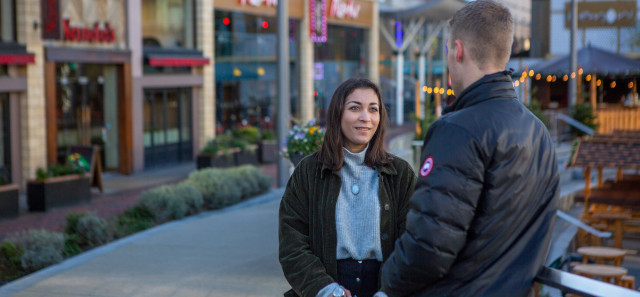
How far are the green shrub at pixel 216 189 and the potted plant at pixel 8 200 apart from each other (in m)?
2.76

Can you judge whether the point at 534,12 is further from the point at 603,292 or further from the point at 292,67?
the point at 603,292

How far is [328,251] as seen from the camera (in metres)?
3.36

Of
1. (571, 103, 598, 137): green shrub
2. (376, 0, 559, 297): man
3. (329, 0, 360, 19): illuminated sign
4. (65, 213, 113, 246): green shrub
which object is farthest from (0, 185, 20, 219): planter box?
(329, 0, 360, 19): illuminated sign

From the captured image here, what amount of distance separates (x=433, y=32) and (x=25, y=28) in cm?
3057

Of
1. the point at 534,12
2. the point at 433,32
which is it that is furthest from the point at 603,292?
the point at 433,32

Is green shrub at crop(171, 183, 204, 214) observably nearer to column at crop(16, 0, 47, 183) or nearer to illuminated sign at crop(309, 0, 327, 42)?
column at crop(16, 0, 47, 183)

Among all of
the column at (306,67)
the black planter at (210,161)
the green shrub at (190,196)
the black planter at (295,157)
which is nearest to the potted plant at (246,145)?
the black planter at (210,161)

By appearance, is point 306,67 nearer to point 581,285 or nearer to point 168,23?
point 168,23

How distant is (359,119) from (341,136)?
0.37ft

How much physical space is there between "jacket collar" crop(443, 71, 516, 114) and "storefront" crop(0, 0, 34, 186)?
1426 centimetres

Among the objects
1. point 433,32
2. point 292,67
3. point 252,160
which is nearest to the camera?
point 252,160

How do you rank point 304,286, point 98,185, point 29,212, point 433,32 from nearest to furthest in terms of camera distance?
point 304,286 < point 29,212 < point 98,185 < point 433,32

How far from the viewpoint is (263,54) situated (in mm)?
28828

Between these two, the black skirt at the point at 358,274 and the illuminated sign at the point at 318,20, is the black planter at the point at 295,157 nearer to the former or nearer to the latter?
the black skirt at the point at 358,274
